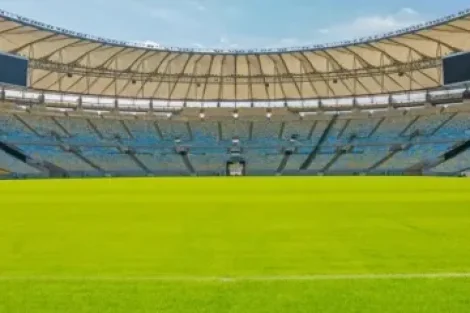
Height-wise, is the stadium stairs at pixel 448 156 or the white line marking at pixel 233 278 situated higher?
the stadium stairs at pixel 448 156

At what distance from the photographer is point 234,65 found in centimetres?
5750

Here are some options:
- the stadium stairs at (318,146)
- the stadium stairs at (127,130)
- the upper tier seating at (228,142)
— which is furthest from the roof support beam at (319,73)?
the stadium stairs at (127,130)

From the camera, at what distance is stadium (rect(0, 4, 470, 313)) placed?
404 centimetres

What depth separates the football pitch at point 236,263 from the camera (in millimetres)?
3492

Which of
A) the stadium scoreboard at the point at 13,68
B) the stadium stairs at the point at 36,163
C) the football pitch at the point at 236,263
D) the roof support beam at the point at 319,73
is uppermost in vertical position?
the roof support beam at the point at 319,73

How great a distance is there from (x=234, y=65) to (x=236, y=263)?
53.8 meters

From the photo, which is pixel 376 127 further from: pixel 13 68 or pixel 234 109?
pixel 13 68

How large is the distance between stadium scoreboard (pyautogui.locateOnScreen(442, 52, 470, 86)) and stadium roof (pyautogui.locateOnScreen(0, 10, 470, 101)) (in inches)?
66.2

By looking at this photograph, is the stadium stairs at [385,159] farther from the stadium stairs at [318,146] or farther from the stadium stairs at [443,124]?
the stadium stairs at [318,146]

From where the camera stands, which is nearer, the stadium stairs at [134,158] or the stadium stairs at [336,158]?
the stadium stairs at [336,158]

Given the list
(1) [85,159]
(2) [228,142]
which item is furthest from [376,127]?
(1) [85,159]

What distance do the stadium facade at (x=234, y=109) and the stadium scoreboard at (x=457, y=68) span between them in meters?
1.18

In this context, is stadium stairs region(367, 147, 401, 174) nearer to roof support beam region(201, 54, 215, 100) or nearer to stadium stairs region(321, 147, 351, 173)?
stadium stairs region(321, 147, 351, 173)

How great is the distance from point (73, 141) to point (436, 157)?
3836 centimetres
